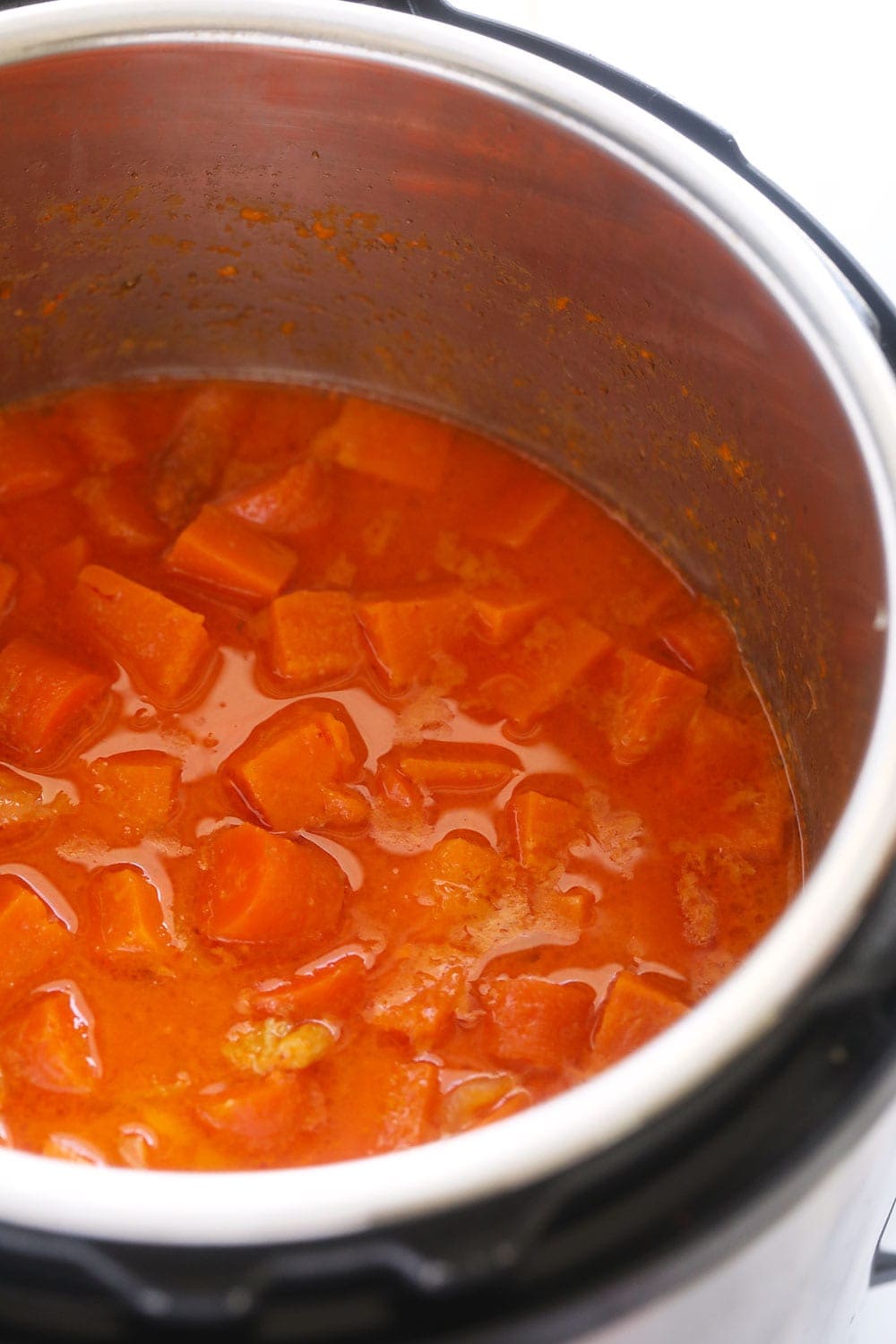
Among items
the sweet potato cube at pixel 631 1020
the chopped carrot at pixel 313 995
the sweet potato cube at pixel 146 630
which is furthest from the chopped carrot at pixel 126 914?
the sweet potato cube at pixel 631 1020

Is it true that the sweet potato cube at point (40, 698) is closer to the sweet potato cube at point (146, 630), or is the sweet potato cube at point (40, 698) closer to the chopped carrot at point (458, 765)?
the sweet potato cube at point (146, 630)

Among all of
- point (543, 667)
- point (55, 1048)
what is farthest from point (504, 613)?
point (55, 1048)

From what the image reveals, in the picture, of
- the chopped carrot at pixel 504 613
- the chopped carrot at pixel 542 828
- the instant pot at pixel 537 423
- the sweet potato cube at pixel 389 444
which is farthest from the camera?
the sweet potato cube at pixel 389 444

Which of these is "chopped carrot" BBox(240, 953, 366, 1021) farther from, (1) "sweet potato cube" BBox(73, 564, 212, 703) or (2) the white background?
(2) the white background

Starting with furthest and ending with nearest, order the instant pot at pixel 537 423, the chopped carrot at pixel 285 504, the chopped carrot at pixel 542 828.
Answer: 1. the chopped carrot at pixel 285 504
2. the chopped carrot at pixel 542 828
3. the instant pot at pixel 537 423

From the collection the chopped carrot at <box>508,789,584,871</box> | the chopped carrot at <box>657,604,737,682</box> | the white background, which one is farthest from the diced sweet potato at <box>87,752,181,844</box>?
the white background

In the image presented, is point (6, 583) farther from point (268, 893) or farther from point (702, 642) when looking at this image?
point (702, 642)
